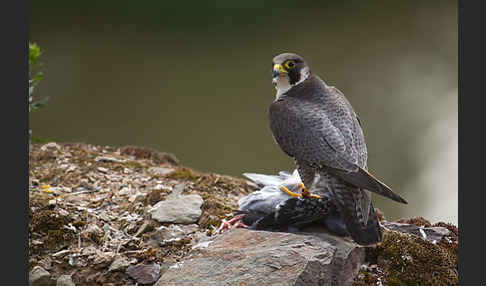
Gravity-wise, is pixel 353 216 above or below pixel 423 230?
above

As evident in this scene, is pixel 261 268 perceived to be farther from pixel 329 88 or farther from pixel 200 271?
pixel 329 88

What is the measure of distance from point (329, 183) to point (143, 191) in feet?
3.73

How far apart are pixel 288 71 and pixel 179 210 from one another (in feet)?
2.76

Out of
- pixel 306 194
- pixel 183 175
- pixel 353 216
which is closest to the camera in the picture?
pixel 353 216

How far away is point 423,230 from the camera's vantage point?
2551 mm

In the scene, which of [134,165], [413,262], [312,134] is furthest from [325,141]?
[134,165]

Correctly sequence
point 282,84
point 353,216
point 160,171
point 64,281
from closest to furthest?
1. point 353,216
2. point 64,281
3. point 282,84
4. point 160,171

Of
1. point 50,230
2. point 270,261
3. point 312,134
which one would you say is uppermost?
point 312,134

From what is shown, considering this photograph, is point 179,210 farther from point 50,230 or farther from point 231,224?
point 50,230

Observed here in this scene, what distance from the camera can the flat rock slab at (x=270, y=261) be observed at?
2.00 metres

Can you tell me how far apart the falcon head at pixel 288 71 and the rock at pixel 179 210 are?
686 mm

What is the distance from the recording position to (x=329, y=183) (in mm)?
2164

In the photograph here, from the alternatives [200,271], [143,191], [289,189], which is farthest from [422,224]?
[143,191]

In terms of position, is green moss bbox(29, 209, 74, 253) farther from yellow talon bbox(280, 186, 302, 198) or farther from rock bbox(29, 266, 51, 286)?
yellow talon bbox(280, 186, 302, 198)
